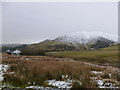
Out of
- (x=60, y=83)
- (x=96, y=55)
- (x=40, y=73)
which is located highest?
(x=96, y=55)

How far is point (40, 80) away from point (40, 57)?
221 centimetres

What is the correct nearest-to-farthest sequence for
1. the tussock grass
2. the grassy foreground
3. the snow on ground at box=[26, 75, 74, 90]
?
the snow on ground at box=[26, 75, 74, 90] < the tussock grass < the grassy foreground

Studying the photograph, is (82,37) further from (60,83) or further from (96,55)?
(60,83)

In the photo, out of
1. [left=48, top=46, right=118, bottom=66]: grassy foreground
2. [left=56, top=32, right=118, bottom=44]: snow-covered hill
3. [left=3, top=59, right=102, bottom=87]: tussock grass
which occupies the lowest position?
[left=3, top=59, right=102, bottom=87]: tussock grass

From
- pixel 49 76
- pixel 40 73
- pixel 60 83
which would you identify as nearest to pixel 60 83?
pixel 60 83

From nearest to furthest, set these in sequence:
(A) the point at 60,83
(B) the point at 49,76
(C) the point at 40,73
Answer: (A) the point at 60,83 < (B) the point at 49,76 < (C) the point at 40,73

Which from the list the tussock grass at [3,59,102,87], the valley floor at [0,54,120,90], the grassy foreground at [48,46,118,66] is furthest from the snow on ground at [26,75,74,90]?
the grassy foreground at [48,46,118,66]

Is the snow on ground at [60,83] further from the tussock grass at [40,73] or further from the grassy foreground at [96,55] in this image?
the grassy foreground at [96,55]

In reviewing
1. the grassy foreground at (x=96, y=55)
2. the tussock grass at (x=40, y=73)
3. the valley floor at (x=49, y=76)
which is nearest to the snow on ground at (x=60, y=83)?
the valley floor at (x=49, y=76)

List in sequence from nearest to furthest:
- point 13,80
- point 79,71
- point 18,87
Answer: point 18,87 → point 13,80 → point 79,71

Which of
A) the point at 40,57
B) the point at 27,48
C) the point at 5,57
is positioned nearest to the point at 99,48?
the point at 40,57

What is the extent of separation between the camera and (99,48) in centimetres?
834

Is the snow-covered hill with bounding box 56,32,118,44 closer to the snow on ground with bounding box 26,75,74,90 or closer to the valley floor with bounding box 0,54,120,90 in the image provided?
the valley floor with bounding box 0,54,120,90

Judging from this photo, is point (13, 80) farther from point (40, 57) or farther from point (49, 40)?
point (49, 40)
